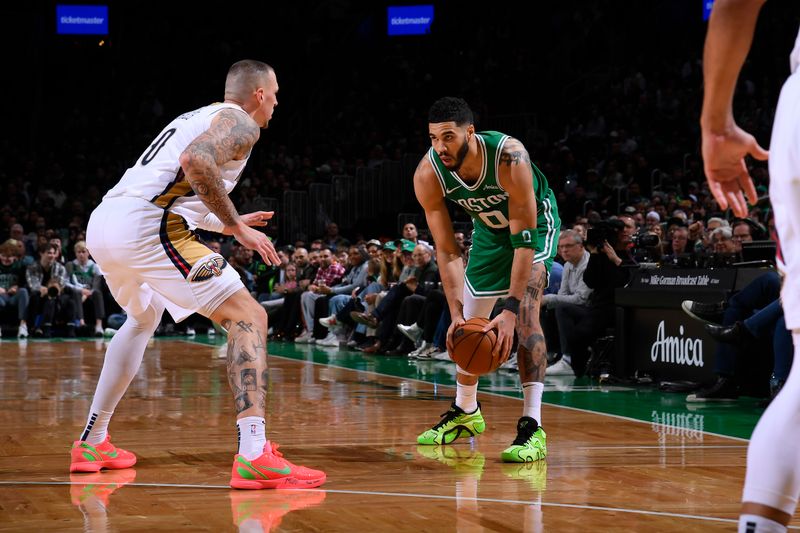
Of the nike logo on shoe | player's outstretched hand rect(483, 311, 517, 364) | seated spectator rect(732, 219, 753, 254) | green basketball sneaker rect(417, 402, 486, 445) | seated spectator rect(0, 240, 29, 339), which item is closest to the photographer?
the nike logo on shoe

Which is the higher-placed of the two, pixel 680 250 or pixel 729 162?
pixel 729 162

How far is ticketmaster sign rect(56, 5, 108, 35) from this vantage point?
2594cm

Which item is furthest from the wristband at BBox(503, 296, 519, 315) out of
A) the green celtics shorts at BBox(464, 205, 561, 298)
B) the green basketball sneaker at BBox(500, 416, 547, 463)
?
the green basketball sneaker at BBox(500, 416, 547, 463)

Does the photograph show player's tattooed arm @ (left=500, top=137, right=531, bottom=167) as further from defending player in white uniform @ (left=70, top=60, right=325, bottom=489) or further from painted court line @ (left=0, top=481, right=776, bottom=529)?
painted court line @ (left=0, top=481, right=776, bottom=529)

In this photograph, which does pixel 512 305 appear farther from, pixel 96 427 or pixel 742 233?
pixel 742 233

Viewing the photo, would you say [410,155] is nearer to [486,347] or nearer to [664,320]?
[664,320]

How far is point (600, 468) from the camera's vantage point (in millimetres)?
4625

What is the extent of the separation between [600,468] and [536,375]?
2.50 ft

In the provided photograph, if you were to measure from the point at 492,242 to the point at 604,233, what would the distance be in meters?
3.85

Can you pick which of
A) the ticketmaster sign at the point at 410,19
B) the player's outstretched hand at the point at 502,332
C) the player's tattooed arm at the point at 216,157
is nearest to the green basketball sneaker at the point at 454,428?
the player's outstretched hand at the point at 502,332

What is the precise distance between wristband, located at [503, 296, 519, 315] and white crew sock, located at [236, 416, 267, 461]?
1437mm

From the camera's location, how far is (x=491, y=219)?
216 inches

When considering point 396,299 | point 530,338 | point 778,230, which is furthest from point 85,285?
point 778,230

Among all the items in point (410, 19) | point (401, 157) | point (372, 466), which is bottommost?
point (372, 466)
